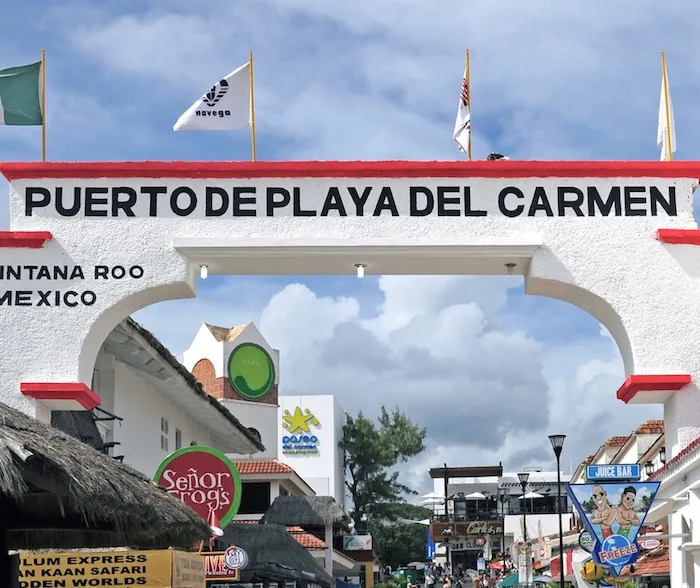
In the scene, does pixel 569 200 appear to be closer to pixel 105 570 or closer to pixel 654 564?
pixel 105 570

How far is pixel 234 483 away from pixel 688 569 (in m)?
6.04

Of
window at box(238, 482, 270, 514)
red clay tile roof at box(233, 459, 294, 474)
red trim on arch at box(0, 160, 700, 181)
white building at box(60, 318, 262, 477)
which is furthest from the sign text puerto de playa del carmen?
window at box(238, 482, 270, 514)

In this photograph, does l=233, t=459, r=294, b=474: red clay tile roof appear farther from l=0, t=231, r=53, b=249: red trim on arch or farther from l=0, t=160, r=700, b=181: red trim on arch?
l=0, t=160, r=700, b=181: red trim on arch

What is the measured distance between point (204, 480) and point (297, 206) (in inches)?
160

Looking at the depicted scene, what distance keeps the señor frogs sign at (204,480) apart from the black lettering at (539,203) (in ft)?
17.1

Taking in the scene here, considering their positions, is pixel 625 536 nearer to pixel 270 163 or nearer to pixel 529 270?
pixel 529 270

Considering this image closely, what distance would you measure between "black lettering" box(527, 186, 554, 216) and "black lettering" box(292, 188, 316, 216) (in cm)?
268

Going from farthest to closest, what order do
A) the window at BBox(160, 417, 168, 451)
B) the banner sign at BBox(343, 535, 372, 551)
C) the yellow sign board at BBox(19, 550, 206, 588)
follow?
1. the banner sign at BBox(343, 535, 372, 551)
2. the window at BBox(160, 417, 168, 451)
3. the yellow sign board at BBox(19, 550, 206, 588)

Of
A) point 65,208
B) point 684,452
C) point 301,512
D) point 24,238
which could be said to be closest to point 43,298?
point 24,238

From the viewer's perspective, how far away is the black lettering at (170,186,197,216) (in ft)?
46.2

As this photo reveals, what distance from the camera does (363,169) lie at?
1403 centimetres

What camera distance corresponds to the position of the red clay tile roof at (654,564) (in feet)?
74.9

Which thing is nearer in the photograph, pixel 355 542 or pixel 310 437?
pixel 355 542

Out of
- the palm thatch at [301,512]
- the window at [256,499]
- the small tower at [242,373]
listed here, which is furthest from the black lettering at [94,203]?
the small tower at [242,373]
